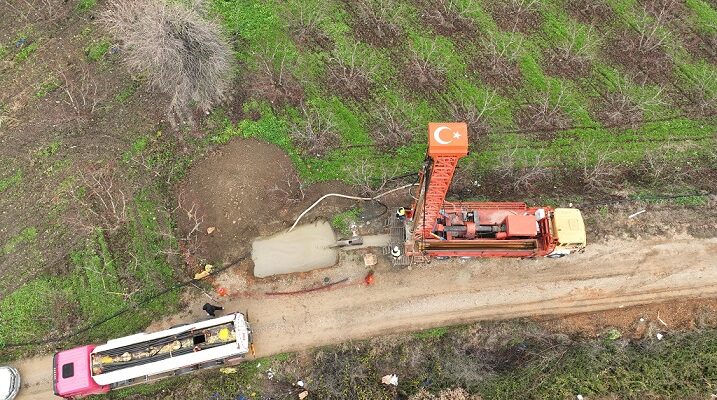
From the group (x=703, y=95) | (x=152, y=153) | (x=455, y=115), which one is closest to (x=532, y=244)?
(x=455, y=115)

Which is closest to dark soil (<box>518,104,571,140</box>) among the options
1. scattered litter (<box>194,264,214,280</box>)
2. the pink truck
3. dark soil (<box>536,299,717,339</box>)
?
dark soil (<box>536,299,717,339</box>)

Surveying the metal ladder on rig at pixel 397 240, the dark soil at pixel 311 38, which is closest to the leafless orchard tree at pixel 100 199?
the dark soil at pixel 311 38

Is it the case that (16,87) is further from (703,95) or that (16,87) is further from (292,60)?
(703,95)

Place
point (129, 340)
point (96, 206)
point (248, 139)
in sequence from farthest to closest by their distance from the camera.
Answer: point (248, 139) → point (96, 206) → point (129, 340)

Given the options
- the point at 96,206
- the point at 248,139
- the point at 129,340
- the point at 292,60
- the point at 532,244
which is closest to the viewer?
the point at 129,340

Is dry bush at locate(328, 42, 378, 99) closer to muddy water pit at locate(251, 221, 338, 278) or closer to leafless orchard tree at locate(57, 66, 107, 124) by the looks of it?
muddy water pit at locate(251, 221, 338, 278)

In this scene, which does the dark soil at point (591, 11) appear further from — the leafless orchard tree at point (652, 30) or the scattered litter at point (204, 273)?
the scattered litter at point (204, 273)
